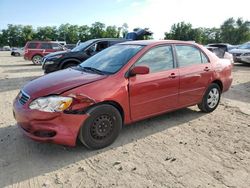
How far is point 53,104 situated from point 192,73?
→ 9.37 feet

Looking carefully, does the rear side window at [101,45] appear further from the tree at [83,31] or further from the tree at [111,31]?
the tree at [83,31]

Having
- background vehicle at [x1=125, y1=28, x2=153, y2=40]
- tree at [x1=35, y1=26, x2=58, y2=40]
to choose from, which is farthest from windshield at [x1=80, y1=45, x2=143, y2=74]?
tree at [x1=35, y1=26, x2=58, y2=40]

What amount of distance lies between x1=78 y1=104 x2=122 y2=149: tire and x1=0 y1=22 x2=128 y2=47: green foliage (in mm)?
90609

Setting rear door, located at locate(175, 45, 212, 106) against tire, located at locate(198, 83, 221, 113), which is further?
tire, located at locate(198, 83, 221, 113)

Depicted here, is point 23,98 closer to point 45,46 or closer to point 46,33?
point 45,46

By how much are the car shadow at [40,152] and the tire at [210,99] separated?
2.57 ft

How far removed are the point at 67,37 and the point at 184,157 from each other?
96286 millimetres

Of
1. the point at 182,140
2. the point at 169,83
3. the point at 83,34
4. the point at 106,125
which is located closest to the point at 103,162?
the point at 106,125

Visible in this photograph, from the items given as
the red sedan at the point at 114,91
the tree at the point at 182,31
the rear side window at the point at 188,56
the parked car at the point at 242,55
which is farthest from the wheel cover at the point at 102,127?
the tree at the point at 182,31

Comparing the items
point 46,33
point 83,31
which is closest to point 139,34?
point 83,31

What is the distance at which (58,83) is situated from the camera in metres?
4.25

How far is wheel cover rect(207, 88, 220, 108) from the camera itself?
6.04 meters

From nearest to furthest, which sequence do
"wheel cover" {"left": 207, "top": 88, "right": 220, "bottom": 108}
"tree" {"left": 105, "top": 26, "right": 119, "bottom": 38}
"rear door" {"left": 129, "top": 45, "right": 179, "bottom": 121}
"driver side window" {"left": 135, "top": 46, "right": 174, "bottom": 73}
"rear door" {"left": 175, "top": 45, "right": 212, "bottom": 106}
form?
"rear door" {"left": 129, "top": 45, "right": 179, "bottom": 121} < "driver side window" {"left": 135, "top": 46, "right": 174, "bottom": 73} < "rear door" {"left": 175, "top": 45, "right": 212, "bottom": 106} < "wheel cover" {"left": 207, "top": 88, "right": 220, "bottom": 108} < "tree" {"left": 105, "top": 26, "right": 119, "bottom": 38}

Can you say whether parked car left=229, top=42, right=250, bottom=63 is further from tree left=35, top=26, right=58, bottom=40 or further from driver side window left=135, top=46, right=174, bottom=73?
tree left=35, top=26, right=58, bottom=40
